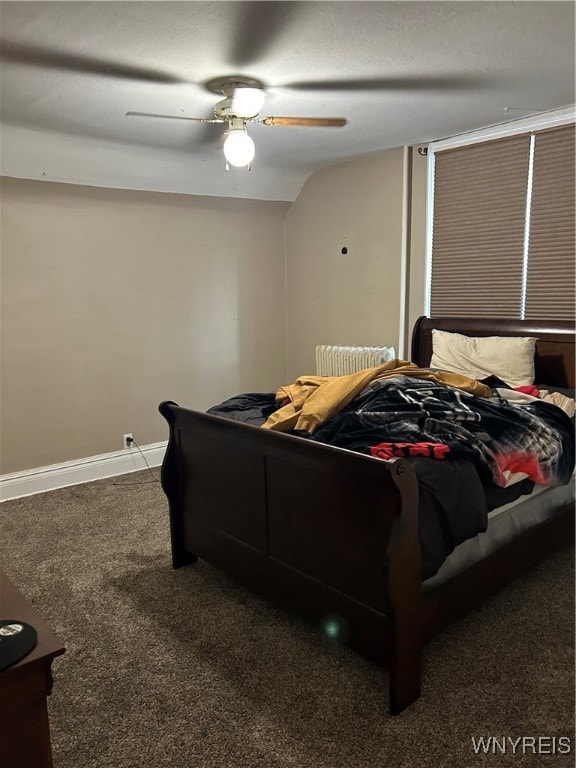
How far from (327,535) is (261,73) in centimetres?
208

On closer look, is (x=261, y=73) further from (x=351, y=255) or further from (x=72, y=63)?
(x=351, y=255)

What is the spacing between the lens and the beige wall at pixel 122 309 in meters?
3.89

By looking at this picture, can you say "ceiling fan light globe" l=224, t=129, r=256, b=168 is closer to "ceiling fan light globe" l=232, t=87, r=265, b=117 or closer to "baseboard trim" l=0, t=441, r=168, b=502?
"ceiling fan light globe" l=232, t=87, r=265, b=117

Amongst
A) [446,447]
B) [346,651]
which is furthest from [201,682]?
[446,447]

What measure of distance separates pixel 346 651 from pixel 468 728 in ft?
1.74

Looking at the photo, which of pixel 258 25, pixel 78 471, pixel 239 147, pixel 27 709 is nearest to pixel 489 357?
pixel 239 147

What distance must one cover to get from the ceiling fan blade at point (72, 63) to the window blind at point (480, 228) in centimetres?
215

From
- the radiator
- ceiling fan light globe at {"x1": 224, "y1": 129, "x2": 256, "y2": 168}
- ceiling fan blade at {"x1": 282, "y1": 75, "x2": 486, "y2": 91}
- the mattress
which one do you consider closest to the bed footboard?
the mattress

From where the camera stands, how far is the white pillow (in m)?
3.49

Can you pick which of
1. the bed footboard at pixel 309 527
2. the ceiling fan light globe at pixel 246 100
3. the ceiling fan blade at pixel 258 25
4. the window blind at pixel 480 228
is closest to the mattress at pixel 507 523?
the bed footboard at pixel 309 527

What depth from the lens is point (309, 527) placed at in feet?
7.22

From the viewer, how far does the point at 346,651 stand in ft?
7.34

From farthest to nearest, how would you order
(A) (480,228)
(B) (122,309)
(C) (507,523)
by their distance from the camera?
(B) (122,309)
(A) (480,228)
(C) (507,523)

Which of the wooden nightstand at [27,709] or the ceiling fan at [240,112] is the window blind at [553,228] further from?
the wooden nightstand at [27,709]
